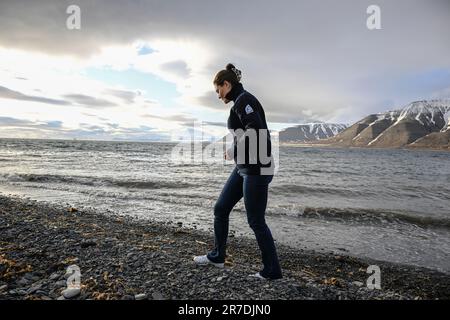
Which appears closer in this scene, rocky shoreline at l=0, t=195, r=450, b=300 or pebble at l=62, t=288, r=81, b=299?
pebble at l=62, t=288, r=81, b=299

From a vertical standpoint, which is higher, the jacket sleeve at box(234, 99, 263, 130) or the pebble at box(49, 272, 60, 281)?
the jacket sleeve at box(234, 99, 263, 130)

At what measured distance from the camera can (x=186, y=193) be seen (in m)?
18.1

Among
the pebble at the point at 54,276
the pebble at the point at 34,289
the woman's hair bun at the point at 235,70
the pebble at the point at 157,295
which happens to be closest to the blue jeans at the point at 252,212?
the pebble at the point at 157,295

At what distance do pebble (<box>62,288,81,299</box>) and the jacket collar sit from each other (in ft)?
11.3

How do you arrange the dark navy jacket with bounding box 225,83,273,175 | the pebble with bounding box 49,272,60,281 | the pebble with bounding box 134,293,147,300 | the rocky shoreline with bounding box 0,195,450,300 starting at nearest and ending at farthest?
the pebble with bounding box 134,293,147,300 < the dark navy jacket with bounding box 225,83,273,175 < the rocky shoreline with bounding box 0,195,450,300 < the pebble with bounding box 49,272,60,281

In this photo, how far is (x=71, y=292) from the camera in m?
4.17

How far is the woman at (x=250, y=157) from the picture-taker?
4238 mm

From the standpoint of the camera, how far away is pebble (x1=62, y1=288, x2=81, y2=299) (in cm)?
411

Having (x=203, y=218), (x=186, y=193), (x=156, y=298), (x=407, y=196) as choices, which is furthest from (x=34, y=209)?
(x=407, y=196)

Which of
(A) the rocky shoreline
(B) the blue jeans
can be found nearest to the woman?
(B) the blue jeans

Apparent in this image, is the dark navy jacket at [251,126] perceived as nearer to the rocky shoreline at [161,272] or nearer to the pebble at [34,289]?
the rocky shoreline at [161,272]

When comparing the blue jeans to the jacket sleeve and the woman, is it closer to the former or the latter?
the woman

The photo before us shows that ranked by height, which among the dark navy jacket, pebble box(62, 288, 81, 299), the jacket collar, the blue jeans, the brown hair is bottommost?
pebble box(62, 288, 81, 299)
